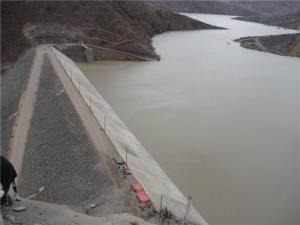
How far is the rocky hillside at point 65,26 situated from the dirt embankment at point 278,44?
1583 centimetres

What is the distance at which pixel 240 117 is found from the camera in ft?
81.6

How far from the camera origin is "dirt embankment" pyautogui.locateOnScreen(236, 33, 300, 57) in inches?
2023

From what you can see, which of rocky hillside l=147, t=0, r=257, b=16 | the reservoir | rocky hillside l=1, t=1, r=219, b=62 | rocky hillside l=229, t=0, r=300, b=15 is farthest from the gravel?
rocky hillside l=229, t=0, r=300, b=15

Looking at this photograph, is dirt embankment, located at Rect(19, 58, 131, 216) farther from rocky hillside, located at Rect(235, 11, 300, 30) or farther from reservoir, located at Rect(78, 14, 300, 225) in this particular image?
rocky hillside, located at Rect(235, 11, 300, 30)

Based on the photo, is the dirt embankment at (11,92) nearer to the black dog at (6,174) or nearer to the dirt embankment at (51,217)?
the dirt embankment at (51,217)

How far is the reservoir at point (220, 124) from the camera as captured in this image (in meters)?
15.6

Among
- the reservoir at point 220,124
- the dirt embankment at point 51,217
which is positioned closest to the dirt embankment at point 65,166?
the dirt embankment at point 51,217

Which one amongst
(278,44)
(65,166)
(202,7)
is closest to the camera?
(65,166)

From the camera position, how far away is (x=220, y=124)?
23594 mm

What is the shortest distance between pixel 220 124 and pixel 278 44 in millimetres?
35800

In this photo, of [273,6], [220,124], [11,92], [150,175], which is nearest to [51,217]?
[150,175]

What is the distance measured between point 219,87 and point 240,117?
7784mm

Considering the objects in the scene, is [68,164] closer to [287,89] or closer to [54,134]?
[54,134]

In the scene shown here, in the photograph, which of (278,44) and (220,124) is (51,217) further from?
(278,44)
